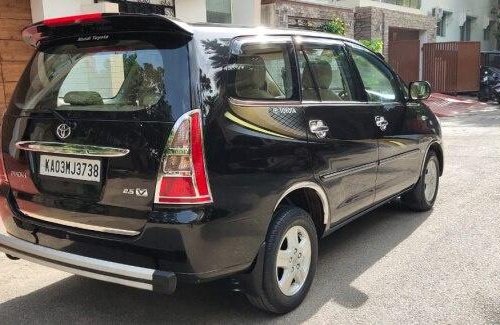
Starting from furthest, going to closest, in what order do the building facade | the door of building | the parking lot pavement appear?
the door of building, the parking lot pavement, the building facade

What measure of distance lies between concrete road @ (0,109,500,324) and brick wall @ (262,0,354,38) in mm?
10774

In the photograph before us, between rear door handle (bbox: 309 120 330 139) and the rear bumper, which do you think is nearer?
the rear bumper

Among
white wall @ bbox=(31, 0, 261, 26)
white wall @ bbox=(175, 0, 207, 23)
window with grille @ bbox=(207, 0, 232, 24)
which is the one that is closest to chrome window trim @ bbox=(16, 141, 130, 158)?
white wall @ bbox=(31, 0, 261, 26)

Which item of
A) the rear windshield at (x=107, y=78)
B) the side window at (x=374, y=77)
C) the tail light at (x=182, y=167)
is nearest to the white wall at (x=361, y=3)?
the side window at (x=374, y=77)

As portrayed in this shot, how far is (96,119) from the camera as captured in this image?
A: 2953 mm

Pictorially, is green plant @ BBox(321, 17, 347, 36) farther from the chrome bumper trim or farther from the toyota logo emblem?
the chrome bumper trim

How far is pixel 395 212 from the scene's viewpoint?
18.8ft

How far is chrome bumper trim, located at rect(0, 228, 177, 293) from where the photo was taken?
2.67m

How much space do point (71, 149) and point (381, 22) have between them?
1947 centimetres

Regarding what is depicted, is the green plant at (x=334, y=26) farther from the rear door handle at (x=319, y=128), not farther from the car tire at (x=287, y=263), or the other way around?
the car tire at (x=287, y=263)

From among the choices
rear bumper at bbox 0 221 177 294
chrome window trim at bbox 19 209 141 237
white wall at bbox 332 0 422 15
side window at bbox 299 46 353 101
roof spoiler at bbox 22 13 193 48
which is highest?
white wall at bbox 332 0 422 15

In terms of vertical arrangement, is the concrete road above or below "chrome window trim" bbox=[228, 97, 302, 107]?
below

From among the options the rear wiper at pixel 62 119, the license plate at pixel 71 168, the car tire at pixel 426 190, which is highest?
the rear wiper at pixel 62 119

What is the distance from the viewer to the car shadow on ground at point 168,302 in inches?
134
